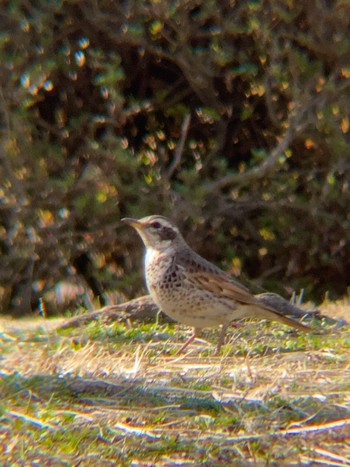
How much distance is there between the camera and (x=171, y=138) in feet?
31.8

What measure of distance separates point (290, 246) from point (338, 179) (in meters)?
0.73

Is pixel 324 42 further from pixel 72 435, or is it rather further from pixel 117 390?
pixel 72 435

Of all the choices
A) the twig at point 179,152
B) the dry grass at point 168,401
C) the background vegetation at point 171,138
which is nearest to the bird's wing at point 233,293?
the dry grass at point 168,401

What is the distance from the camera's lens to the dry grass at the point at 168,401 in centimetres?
460

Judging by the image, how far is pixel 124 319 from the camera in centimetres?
752

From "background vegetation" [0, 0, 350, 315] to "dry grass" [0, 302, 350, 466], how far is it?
2.12 metres

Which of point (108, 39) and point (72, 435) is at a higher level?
point (108, 39)

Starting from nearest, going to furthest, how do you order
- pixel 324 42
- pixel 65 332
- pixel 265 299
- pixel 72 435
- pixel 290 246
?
pixel 72 435 < pixel 65 332 < pixel 265 299 < pixel 324 42 < pixel 290 246

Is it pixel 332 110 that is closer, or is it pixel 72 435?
A: pixel 72 435

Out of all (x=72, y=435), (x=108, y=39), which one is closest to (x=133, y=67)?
(x=108, y=39)

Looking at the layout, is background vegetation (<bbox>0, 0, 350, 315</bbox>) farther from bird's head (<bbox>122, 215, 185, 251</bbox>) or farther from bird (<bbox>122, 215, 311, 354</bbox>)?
bird (<bbox>122, 215, 311, 354</bbox>)

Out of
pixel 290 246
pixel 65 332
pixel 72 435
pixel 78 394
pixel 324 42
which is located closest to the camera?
pixel 72 435

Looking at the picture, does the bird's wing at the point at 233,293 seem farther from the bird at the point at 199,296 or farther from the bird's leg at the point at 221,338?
the bird's leg at the point at 221,338

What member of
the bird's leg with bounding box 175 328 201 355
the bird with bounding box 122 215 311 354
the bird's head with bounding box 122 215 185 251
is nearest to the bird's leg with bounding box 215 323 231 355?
the bird with bounding box 122 215 311 354
